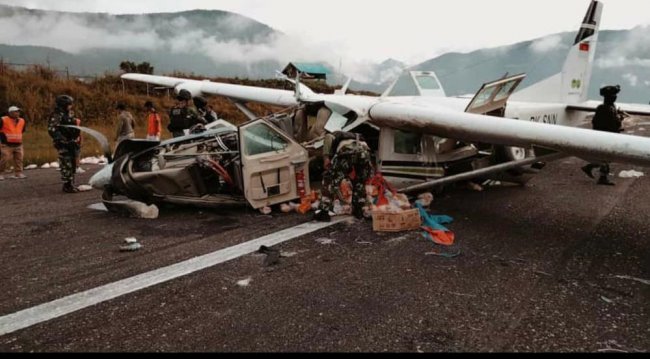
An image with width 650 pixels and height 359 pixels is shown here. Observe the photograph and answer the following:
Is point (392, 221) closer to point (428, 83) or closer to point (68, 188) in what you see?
point (428, 83)

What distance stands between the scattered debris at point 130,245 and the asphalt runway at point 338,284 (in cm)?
11

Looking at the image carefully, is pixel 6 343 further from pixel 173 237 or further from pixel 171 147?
pixel 171 147

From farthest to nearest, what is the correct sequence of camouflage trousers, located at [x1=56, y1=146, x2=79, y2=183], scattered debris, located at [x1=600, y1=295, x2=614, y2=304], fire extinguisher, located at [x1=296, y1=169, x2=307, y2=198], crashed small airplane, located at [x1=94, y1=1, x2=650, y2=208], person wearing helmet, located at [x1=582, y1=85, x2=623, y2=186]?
person wearing helmet, located at [x1=582, y1=85, x2=623, y2=186]
camouflage trousers, located at [x1=56, y1=146, x2=79, y2=183]
fire extinguisher, located at [x1=296, y1=169, x2=307, y2=198]
crashed small airplane, located at [x1=94, y1=1, x2=650, y2=208]
scattered debris, located at [x1=600, y1=295, x2=614, y2=304]

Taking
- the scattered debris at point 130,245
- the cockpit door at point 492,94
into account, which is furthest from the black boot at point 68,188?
the cockpit door at point 492,94

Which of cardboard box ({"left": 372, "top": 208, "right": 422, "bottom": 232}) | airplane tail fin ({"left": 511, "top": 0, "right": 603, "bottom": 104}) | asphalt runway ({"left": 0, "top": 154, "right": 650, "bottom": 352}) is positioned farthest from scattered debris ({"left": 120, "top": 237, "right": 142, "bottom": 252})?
airplane tail fin ({"left": 511, "top": 0, "right": 603, "bottom": 104})

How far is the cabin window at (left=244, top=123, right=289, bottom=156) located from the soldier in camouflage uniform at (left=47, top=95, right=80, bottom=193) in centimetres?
427

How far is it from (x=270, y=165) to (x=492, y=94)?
14.0ft

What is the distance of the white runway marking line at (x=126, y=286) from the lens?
351cm

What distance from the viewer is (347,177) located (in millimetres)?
6586

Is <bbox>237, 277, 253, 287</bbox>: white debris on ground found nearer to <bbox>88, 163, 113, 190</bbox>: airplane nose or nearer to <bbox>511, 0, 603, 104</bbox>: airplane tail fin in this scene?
<bbox>88, 163, 113, 190</bbox>: airplane nose

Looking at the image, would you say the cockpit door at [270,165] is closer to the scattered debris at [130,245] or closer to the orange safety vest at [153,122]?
the scattered debris at [130,245]

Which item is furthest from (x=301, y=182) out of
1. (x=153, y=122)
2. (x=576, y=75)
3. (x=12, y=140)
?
(x=576, y=75)

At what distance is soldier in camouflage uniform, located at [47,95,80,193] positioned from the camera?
8.34 m
